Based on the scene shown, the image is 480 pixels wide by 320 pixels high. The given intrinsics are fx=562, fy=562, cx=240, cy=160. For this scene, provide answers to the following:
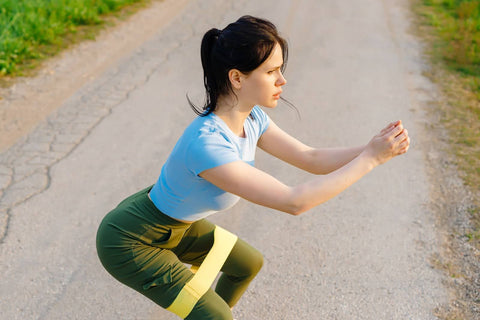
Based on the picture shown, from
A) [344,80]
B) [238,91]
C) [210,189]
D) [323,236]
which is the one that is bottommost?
[344,80]

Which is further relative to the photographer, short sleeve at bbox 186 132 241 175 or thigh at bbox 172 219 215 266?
thigh at bbox 172 219 215 266

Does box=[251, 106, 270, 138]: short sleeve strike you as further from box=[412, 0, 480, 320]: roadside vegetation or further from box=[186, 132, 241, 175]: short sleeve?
box=[412, 0, 480, 320]: roadside vegetation

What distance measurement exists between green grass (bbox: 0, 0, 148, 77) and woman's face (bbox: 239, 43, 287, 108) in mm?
5116

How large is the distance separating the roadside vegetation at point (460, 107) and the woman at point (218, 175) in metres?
1.46

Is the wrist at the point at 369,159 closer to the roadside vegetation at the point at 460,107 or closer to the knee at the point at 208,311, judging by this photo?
the knee at the point at 208,311

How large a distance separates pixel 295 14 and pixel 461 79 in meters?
3.56

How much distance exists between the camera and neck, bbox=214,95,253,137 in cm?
224

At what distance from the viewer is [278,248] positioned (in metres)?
3.81

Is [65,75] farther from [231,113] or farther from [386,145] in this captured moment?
[386,145]

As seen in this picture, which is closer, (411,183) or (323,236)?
(323,236)

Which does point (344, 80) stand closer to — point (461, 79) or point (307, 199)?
point (461, 79)

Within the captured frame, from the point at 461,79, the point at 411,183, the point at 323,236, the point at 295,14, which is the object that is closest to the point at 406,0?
the point at 295,14

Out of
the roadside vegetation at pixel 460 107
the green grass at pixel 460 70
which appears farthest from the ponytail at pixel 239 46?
the green grass at pixel 460 70

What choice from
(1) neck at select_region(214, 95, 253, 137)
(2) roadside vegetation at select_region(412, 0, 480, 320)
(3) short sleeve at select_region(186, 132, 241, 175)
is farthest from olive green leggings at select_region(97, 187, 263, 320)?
(2) roadside vegetation at select_region(412, 0, 480, 320)
